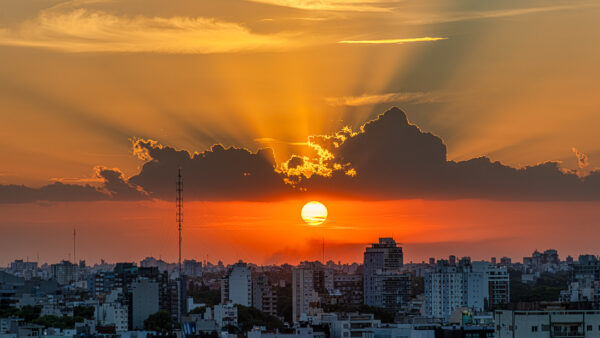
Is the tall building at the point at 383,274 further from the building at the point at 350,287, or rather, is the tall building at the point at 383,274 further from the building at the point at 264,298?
the building at the point at 264,298

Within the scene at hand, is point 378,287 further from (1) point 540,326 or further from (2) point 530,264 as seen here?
(1) point 540,326

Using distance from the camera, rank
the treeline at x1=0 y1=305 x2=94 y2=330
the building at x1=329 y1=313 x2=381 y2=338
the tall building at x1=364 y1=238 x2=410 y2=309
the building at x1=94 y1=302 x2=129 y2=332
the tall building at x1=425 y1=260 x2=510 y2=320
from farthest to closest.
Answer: the tall building at x1=364 y1=238 x2=410 y2=309, the tall building at x1=425 y1=260 x2=510 y2=320, the building at x1=94 y1=302 x2=129 y2=332, the treeline at x1=0 y1=305 x2=94 y2=330, the building at x1=329 y1=313 x2=381 y2=338

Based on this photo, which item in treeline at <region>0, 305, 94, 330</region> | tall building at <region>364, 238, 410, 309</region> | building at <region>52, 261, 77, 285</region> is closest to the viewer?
treeline at <region>0, 305, 94, 330</region>

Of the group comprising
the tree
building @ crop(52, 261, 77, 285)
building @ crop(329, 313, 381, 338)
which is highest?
building @ crop(52, 261, 77, 285)

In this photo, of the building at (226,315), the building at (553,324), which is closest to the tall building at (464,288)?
the building at (226,315)

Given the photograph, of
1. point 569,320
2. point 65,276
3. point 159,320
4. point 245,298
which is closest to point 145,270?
point 245,298

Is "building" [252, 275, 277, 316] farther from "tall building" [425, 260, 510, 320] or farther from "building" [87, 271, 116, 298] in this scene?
"building" [87, 271, 116, 298]

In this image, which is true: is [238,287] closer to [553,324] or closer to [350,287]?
[350,287]

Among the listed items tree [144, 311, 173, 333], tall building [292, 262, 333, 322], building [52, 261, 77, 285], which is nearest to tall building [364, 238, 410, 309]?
tall building [292, 262, 333, 322]
